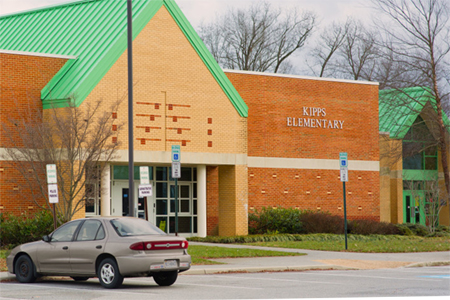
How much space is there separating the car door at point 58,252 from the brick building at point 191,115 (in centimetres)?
979

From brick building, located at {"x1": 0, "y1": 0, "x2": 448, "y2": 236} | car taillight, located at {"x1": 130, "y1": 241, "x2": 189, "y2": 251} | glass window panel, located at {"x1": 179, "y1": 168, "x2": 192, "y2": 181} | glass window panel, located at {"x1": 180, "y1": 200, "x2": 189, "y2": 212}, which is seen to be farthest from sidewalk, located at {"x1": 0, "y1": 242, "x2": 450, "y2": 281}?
glass window panel, located at {"x1": 179, "y1": 168, "x2": 192, "y2": 181}

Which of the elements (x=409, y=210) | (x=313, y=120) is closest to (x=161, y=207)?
(x=313, y=120)

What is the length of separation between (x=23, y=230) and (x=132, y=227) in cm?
1147

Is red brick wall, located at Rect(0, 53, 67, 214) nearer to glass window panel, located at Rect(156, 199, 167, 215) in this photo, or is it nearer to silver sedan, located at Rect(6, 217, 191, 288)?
glass window panel, located at Rect(156, 199, 167, 215)

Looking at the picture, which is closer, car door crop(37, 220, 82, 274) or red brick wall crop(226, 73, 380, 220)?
car door crop(37, 220, 82, 274)

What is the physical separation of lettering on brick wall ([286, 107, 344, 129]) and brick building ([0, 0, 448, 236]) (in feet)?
0.20

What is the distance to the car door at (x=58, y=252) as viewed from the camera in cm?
1341

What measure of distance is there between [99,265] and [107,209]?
1337 cm

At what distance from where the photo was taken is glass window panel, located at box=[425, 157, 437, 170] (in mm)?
45122

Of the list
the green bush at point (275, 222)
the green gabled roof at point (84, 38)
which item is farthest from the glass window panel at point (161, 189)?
the green gabled roof at point (84, 38)

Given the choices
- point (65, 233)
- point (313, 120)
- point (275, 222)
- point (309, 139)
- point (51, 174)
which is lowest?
point (275, 222)

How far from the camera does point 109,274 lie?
12.8 metres

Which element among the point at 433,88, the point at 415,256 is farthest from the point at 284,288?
the point at 433,88

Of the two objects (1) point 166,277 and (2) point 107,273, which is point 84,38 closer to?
(1) point 166,277
